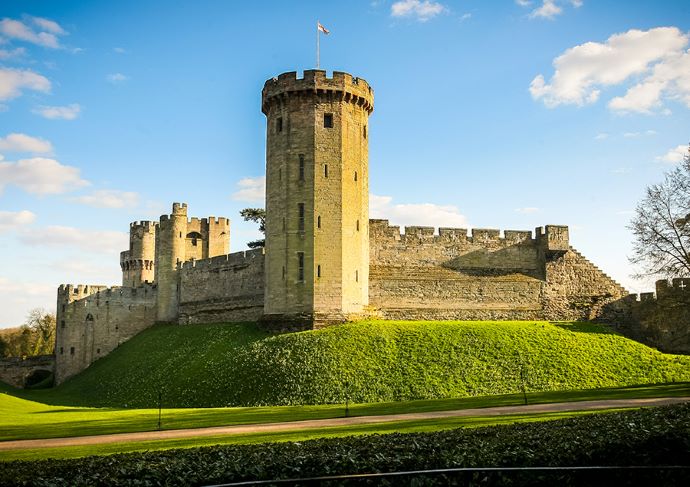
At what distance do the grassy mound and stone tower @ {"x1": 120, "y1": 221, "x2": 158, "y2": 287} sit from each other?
83.0ft

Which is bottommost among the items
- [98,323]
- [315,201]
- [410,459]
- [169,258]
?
[410,459]

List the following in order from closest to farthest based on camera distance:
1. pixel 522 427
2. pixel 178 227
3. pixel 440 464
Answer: pixel 440 464, pixel 522 427, pixel 178 227

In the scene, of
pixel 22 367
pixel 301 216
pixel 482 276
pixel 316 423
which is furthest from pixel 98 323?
pixel 316 423

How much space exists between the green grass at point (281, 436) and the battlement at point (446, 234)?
2187 centimetres

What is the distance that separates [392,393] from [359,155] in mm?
15027


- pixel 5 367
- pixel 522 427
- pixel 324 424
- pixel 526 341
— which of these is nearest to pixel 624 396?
pixel 526 341

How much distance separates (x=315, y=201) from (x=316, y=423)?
17.5m

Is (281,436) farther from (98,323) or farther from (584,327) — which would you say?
Answer: (98,323)

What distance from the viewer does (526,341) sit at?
38188 mm

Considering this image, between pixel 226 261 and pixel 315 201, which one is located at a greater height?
pixel 315 201

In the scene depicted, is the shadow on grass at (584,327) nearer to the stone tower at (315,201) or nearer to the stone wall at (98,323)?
the stone tower at (315,201)

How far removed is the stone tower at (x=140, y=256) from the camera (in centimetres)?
6688

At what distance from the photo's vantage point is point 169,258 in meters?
57.4

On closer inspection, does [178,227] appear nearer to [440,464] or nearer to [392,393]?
[392,393]
